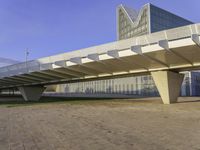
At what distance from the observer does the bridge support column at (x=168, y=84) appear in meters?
24.6

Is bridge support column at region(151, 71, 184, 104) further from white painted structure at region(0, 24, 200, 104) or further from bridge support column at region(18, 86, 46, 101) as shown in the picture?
bridge support column at region(18, 86, 46, 101)

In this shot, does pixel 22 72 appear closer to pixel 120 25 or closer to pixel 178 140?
pixel 178 140

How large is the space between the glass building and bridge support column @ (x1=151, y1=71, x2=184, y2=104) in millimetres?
37173

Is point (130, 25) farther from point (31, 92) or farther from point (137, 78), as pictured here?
point (31, 92)

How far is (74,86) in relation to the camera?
90.1m

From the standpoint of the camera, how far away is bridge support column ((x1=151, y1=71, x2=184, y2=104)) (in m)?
24.6

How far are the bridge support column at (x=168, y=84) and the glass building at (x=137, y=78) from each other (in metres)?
37.2

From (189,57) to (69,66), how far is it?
43.1 ft

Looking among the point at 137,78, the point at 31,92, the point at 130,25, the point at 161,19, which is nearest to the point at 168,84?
the point at 31,92

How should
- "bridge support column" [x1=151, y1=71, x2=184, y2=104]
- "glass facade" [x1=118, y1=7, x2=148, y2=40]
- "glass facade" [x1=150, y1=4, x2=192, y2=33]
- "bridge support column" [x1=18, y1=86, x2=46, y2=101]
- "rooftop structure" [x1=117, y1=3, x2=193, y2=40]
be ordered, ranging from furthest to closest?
"glass facade" [x1=118, y1=7, x2=148, y2=40] → "glass facade" [x1=150, y1=4, x2=192, y2=33] → "rooftop structure" [x1=117, y1=3, x2=193, y2=40] → "bridge support column" [x1=18, y1=86, x2=46, y2=101] → "bridge support column" [x1=151, y1=71, x2=184, y2=104]

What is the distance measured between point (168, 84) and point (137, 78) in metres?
42.0

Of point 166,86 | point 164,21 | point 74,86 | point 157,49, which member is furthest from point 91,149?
point 164,21

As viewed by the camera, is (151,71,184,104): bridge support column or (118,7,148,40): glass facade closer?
(151,71,184,104): bridge support column

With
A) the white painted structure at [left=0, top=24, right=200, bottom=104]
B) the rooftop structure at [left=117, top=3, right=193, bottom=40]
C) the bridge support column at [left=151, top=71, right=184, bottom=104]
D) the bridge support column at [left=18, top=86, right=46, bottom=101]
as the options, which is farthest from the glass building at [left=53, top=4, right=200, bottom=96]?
the bridge support column at [left=151, top=71, right=184, bottom=104]
